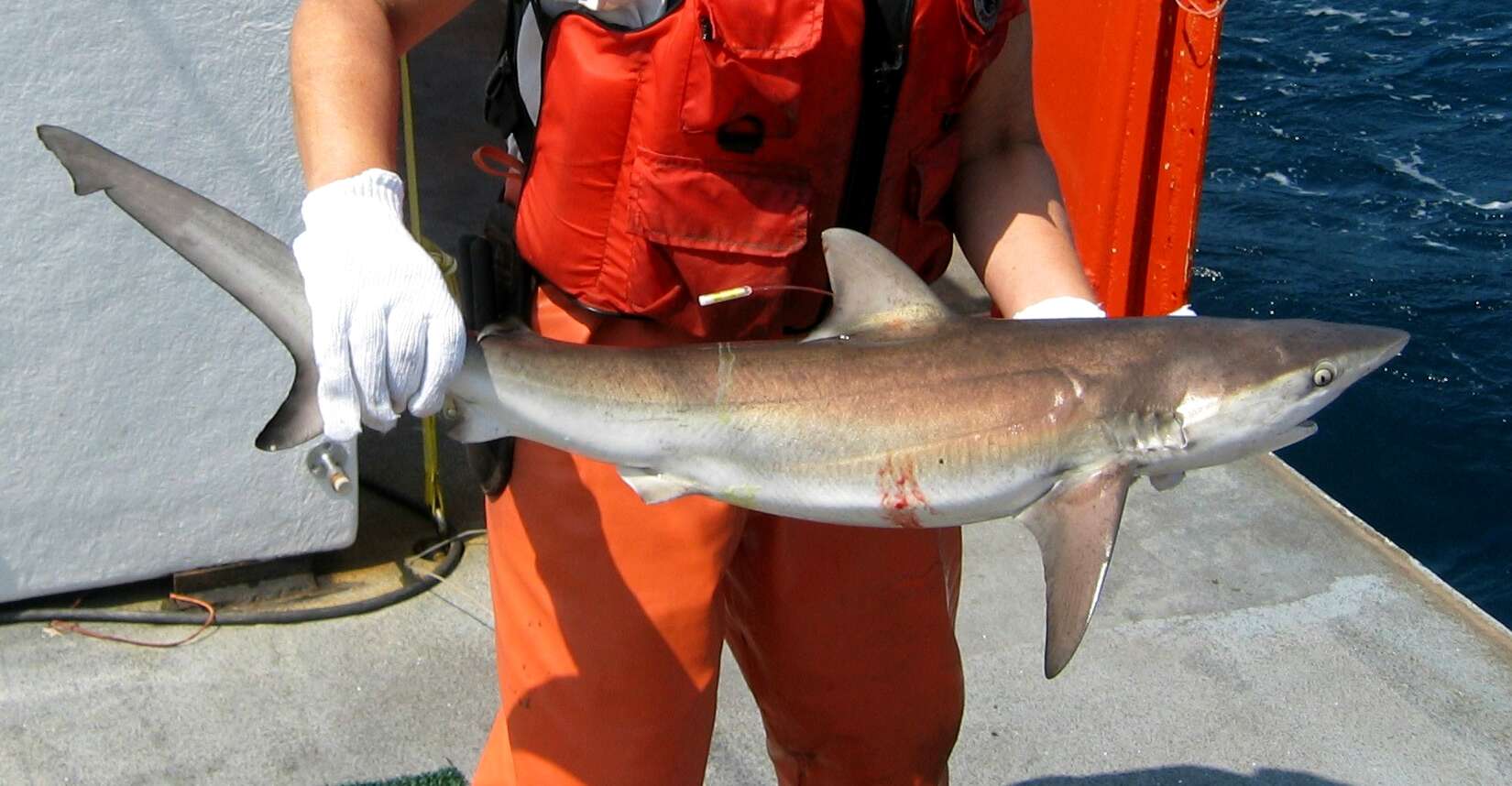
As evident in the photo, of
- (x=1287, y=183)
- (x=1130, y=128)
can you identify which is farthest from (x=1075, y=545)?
(x=1287, y=183)

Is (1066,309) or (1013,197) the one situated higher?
(1013,197)

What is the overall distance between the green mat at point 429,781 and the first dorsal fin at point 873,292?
1.66m

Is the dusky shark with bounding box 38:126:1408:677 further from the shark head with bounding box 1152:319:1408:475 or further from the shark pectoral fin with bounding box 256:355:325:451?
the shark pectoral fin with bounding box 256:355:325:451

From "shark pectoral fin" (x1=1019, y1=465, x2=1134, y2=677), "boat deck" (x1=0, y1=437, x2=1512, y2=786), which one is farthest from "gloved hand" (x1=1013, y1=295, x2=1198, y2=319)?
"boat deck" (x1=0, y1=437, x2=1512, y2=786)

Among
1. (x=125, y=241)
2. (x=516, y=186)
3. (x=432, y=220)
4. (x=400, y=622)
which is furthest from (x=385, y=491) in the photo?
(x=432, y=220)

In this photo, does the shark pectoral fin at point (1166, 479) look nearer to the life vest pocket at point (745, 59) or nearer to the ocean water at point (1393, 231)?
the life vest pocket at point (745, 59)

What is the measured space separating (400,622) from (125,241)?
3.95ft

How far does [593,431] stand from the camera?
205 cm

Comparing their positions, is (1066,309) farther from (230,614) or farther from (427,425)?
(230,614)

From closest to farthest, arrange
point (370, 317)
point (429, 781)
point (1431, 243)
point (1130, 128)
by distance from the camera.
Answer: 1. point (370, 317)
2. point (429, 781)
3. point (1130, 128)
4. point (1431, 243)

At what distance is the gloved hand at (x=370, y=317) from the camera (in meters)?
1.92

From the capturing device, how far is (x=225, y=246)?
1933mm

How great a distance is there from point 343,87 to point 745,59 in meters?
0.58

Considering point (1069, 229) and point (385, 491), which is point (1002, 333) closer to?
point (1069, 229)
